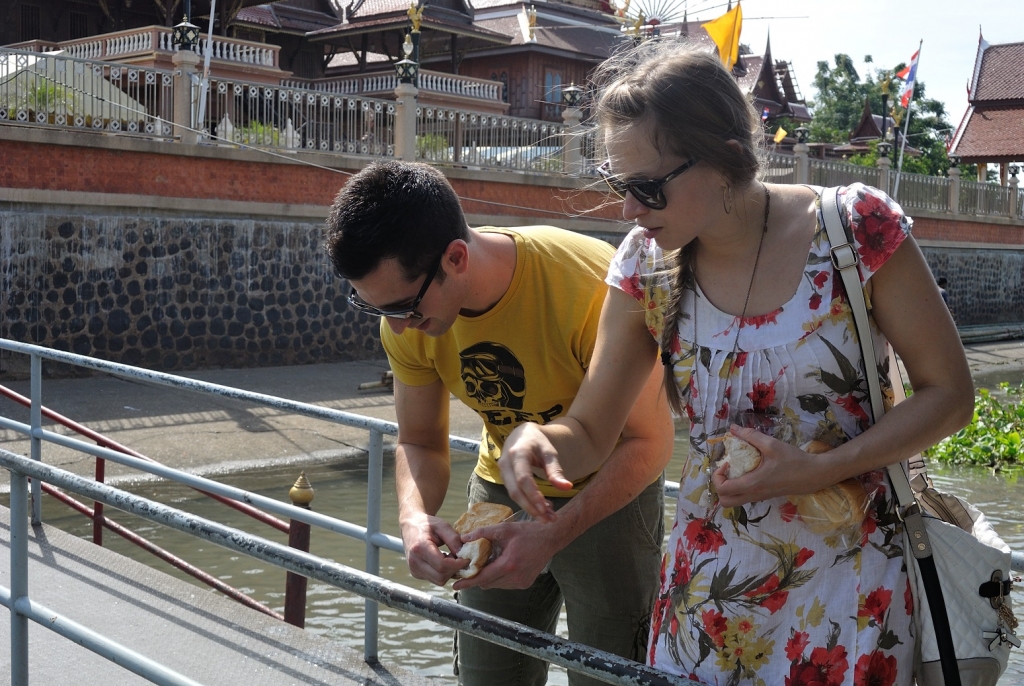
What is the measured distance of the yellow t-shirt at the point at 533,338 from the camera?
2322 mm

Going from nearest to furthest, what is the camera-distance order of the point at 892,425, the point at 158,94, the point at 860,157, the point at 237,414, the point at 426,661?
the point at 892,425 → the point at 426,661 → the point at 237,414 → the point at 158,94 → the point at 860,157

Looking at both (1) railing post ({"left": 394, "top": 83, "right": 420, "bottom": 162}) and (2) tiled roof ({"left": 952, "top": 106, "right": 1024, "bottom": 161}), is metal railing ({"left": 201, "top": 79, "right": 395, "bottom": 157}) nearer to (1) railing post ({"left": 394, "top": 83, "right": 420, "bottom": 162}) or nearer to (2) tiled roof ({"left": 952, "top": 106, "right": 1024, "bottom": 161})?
(1) railing post ({"left": 394, "top": 83, "right": 420, "bottom": 162})

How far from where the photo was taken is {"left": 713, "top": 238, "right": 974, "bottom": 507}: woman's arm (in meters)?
1.61

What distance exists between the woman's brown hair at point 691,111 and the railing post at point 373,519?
1.96 m

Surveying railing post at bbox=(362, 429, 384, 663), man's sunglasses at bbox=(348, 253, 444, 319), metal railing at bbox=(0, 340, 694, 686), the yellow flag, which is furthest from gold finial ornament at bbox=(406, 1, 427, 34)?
man's sunglasses at bbox=(348, 253, 444, 319)

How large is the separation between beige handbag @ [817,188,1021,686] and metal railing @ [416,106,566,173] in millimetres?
14995

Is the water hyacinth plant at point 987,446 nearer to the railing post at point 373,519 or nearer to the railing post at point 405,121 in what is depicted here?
the railing post at point 373,519

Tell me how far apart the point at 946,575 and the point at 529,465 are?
0.67 meters

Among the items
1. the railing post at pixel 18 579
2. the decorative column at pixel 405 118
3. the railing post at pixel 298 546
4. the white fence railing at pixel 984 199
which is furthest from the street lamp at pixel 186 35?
the white fence railing at pixel 984 199

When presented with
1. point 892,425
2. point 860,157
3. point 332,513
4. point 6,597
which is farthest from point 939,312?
point 860,157

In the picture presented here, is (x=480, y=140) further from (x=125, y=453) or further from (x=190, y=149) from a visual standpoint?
(x=125, y=453)

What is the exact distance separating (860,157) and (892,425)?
44.5 metres

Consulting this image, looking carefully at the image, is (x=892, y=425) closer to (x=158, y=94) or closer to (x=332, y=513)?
(x=332, y=513)

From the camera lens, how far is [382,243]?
2090 mm
